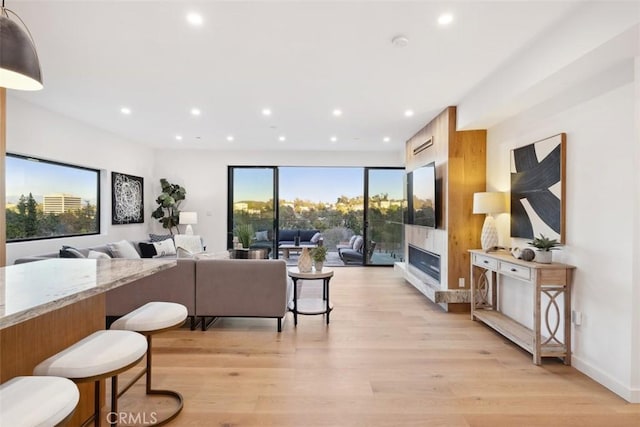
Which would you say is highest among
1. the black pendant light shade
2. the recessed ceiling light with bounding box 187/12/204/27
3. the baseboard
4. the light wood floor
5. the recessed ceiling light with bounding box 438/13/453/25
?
the recessed ceiling light with bounding box 187/12/204/27

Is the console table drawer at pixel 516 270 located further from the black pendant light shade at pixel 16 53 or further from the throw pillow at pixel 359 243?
the throw pillow at pixel 359 243

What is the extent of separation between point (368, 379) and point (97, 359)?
1.89 m

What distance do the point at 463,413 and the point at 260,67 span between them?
335 centimetres

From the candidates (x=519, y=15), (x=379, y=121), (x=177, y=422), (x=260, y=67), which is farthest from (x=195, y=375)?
(x=379, y=121)

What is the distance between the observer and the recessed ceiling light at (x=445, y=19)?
89.4 inches

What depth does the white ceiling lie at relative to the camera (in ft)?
7.41

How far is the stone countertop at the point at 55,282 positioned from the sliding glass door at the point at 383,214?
228 inches

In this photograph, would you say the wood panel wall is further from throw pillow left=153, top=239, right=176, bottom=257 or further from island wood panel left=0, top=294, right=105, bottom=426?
throw pillow left=153, top=239, right=176, bottom=257

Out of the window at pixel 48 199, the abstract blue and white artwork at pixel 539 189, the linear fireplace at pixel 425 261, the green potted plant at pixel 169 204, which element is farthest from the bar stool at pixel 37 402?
the green potted plant at pixel 169 204

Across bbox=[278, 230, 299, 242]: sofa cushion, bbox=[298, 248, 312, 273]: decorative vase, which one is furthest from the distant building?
bbox=[278, 230, 299, 242]: sofa cushion

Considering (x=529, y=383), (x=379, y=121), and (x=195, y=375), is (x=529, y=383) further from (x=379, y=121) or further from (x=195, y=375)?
(x=379, y=121)

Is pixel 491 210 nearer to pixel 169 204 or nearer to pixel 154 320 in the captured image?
pixel 154 320

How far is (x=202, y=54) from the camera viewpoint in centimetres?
Result: 288

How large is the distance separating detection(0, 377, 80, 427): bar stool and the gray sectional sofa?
7.73 feet
